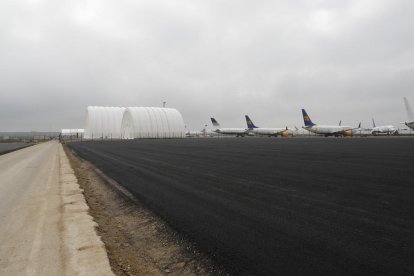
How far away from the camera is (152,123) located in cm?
9356

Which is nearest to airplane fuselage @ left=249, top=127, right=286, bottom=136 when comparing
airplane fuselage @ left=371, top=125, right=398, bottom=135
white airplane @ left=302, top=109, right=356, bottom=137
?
white airplane @ left=302, top=109, right=356, bottom=137

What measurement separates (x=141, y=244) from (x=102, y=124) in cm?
9821

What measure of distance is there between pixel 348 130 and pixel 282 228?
78322 mm

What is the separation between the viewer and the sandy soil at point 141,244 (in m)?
4.69

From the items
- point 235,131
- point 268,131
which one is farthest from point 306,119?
point 235,131

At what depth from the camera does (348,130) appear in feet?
254

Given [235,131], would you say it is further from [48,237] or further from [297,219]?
[48,237]

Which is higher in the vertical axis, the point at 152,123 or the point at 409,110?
the point at 409,110

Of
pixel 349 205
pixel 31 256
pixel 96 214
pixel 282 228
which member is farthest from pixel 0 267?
pixel 349 205

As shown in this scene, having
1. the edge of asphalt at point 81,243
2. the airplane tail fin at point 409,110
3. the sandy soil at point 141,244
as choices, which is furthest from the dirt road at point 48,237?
the airplane tail fin at point 409,110

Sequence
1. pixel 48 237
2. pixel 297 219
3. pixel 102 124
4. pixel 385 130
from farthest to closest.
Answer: pixel 102 124 < pixel 385 130 < pixel 297 219 < pixel 48 237

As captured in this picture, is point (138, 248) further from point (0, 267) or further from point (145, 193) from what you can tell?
point (145, 193)

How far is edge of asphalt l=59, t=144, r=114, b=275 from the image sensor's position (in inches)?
187

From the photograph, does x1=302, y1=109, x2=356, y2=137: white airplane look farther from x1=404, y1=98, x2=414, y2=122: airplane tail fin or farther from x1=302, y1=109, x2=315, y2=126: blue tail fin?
x1=404, y1=98, x2=414, y2=122: airplane tail fin
